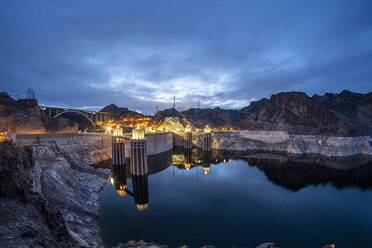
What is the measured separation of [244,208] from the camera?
1695 centimetres

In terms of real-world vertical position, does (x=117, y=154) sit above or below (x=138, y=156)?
below

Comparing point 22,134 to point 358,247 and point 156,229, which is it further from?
point 358,247

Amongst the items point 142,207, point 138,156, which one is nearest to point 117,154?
point 138,156

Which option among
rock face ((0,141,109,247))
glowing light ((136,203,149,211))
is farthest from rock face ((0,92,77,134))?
glowing light ((136,203,149,211))

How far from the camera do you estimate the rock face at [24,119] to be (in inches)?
930

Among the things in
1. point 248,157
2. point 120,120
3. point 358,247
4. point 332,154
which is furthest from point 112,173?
point 120,120

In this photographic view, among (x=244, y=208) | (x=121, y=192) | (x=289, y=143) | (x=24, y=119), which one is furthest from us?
(x=289, y=143)

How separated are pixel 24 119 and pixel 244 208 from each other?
32203 millimetres

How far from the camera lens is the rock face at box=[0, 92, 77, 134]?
930 inches

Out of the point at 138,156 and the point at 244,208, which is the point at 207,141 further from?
the point at 244,208

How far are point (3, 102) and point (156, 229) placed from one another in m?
30.1

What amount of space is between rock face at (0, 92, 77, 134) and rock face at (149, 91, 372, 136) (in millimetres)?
36369

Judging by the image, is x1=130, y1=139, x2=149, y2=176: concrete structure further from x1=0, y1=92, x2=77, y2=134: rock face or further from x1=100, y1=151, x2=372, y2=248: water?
x1=0, y1=92, x2=77, y2=134: rock face

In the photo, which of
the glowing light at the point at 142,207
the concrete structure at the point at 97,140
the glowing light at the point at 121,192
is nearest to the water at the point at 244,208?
the glowing light at the point at 142,207
